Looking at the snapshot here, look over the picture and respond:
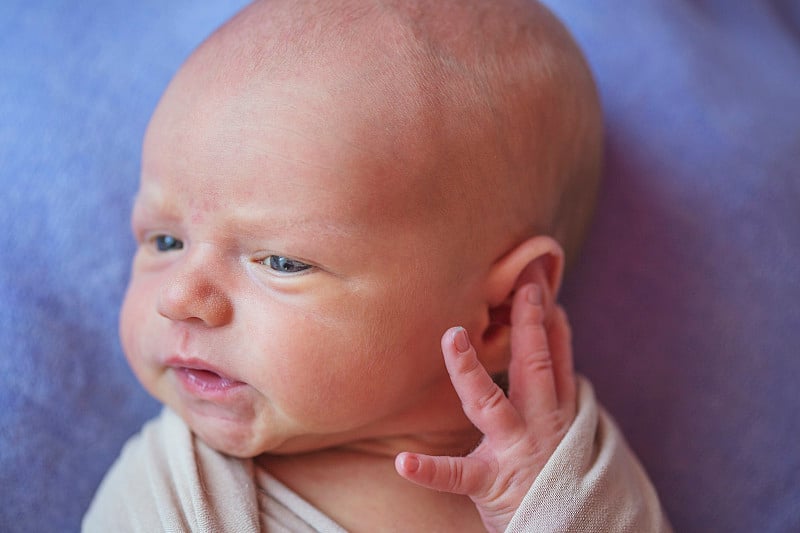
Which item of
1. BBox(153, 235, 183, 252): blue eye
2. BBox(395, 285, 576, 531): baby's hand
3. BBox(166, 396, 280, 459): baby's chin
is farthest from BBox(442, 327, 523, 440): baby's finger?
BBox(153, 235, 183, 252): blue eye

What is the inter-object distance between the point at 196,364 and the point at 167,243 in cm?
23

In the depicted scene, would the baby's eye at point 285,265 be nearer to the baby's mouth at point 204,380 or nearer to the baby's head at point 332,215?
the baby's head at point 332,215

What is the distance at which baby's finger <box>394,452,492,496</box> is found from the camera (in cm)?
117

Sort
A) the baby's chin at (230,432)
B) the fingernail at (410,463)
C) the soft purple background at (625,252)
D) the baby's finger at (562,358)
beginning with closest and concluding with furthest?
the fingernail at (410,463) → the baby's chin at (230,432) → the baby's finger at (562,358) → the soft purple background at (625,252)

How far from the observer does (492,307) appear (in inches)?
55.5

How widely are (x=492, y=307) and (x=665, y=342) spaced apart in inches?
18.4

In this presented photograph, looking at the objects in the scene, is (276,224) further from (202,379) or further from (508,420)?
(508,420)

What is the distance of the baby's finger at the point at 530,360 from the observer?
52.9 inches

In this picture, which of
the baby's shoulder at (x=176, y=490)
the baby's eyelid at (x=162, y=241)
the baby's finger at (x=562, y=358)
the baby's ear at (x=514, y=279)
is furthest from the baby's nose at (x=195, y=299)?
the baby's finger at (x=562, y=358)

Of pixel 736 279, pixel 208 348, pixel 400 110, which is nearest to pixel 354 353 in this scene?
pixel 208 348

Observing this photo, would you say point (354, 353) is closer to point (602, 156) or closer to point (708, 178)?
point (602, 156)

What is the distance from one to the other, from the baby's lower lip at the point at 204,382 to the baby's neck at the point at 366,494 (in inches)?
7.6

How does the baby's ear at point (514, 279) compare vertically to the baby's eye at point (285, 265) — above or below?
below

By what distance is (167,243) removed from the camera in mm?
1386
